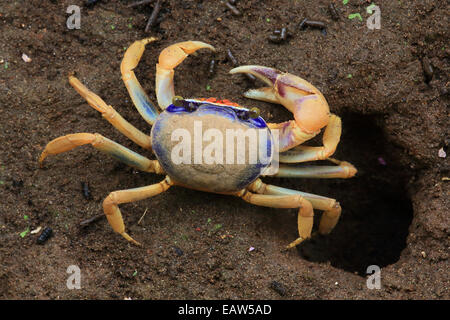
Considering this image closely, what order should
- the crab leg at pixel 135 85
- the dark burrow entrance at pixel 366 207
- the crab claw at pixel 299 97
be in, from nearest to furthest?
the crab claw at pixel 299 97, the crab leg at pixel 135 85, the dark burrow entrance at pixel 366 207

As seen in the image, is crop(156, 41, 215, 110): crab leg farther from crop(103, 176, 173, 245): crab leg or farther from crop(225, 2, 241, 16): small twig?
crop(103, 176, 173, 245): crab leg

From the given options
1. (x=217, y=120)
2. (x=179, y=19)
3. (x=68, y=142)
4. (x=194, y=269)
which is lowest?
(x=194, y=269)

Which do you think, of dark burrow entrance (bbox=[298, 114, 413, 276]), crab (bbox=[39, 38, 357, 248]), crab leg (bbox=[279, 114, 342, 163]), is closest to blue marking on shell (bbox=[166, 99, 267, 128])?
crab (bbox=[39, 38, 357, 248])

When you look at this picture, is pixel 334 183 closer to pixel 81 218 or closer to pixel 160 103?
pixel 160 103

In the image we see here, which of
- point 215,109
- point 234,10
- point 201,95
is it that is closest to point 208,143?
point 215,109

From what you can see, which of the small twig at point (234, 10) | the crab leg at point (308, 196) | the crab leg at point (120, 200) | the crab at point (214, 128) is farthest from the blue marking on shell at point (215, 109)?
Result: the small twig at point (234, 10)

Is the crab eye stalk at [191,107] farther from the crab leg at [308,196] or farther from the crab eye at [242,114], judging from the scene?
the crab leg at [308,196]

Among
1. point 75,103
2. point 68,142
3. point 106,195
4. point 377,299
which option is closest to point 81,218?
point 106,195
